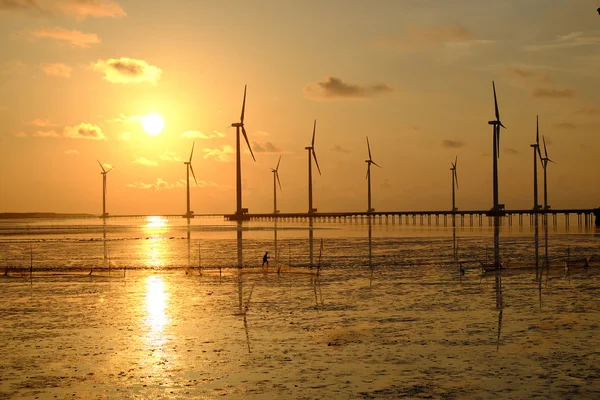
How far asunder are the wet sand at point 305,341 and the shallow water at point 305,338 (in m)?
0.06

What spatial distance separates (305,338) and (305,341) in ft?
1.49

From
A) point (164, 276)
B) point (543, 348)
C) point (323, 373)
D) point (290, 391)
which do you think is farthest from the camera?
point (164, 276)

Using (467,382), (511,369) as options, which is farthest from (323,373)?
(511,369)

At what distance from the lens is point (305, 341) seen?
19906 millimetres

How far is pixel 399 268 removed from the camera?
43438mm

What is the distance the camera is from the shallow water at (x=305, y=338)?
15312 millimetres

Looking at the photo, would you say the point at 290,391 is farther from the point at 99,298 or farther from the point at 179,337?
the point at 99,298

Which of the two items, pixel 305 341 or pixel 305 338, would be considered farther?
pixel 305 338

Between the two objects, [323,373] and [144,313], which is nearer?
[323,373]

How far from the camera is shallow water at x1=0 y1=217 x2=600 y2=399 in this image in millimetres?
15312

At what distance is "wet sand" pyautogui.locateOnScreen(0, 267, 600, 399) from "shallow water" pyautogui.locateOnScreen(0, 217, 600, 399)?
0.06m

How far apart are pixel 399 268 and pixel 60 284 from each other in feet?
63.9

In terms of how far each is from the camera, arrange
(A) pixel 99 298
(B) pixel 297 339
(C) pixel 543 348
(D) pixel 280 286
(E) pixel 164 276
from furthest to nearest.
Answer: (E) pixel 164 276 < (D) pixel 280 286 < (A) pixel 99 298 < (B) pixel 297 339 < (C) pixel 543 348

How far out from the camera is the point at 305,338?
66.8ft
